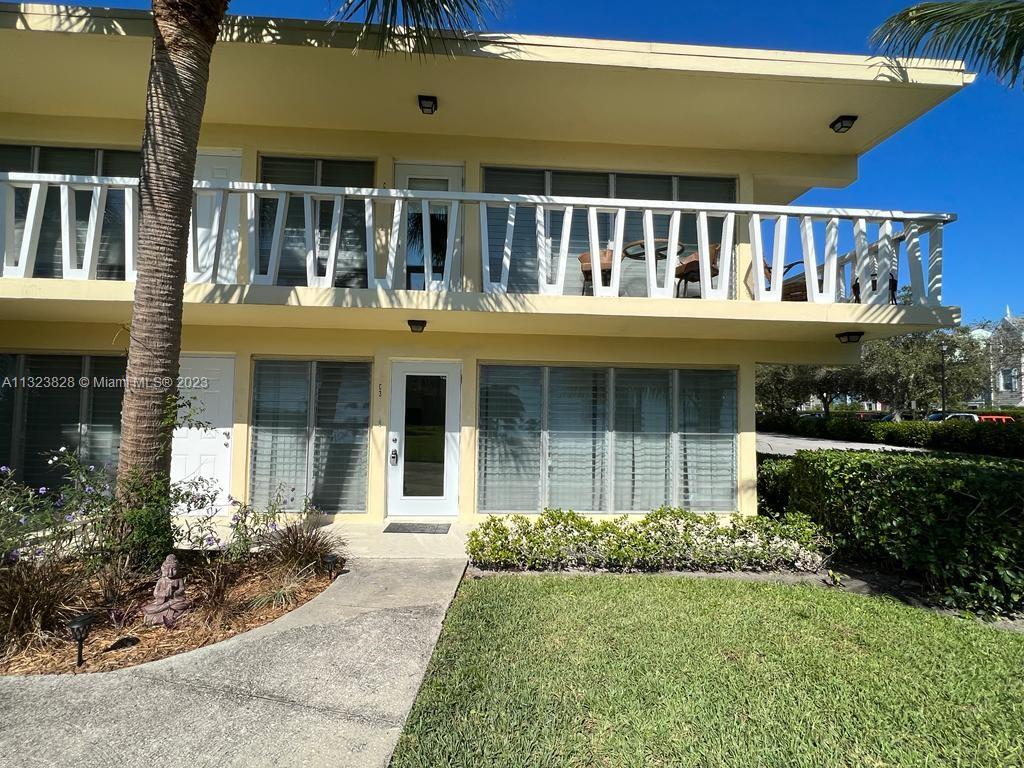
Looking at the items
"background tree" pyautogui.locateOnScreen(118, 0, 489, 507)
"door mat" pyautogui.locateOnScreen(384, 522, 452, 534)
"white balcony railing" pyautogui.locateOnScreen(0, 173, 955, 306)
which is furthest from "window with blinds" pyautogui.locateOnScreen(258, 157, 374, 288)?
"door mat" pyautogui.locateOnScreen(384, 522, 452, 534)

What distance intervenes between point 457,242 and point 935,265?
19.5 feet

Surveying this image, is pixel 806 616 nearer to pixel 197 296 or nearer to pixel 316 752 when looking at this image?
pixel 316 752

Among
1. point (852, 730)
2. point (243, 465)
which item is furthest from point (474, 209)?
point (852, 730)

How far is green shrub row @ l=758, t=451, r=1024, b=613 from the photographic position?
4641mm

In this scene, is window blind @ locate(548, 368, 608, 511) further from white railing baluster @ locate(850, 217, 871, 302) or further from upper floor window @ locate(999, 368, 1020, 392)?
upper floor window @ locate(999, 368, 1020, 392)

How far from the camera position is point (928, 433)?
23031 mm

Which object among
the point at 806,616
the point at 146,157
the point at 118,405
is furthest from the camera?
the point at 118,405

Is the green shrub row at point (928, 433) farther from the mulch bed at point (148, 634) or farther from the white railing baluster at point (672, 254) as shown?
the mulch bed at point (148, 634)

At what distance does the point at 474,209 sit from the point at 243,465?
4905mm

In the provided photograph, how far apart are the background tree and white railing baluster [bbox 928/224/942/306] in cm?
835

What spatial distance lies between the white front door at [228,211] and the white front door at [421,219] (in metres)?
2.30

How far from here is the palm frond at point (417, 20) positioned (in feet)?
18.4

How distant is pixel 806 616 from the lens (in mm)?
4535

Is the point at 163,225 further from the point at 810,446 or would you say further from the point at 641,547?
the point at 810,446
